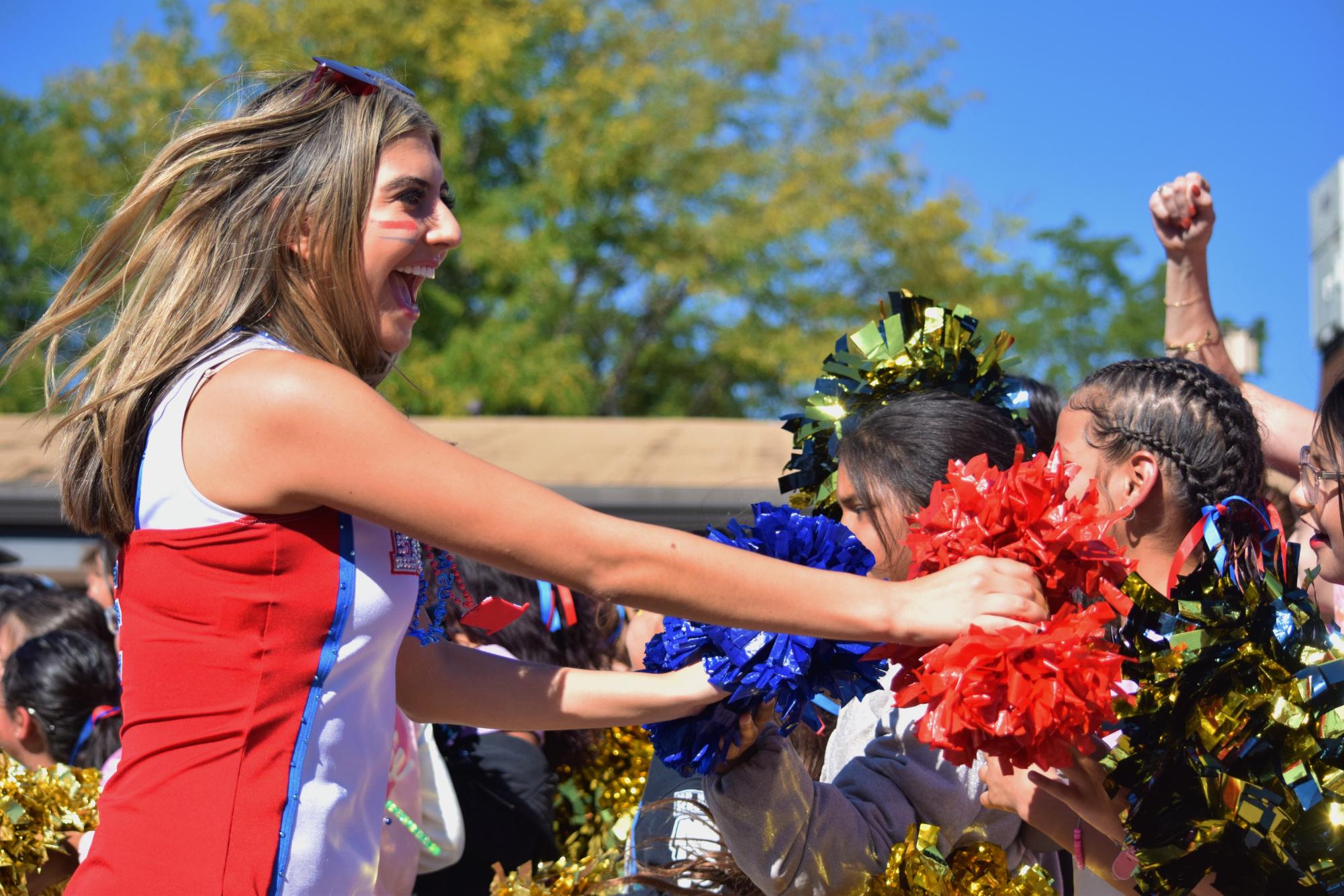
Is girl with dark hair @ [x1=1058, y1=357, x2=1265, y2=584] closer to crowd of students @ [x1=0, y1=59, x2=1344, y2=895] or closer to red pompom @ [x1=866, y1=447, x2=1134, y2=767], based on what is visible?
crowd of students @ [x1=0, y1=59, x2=1344, y2=895]

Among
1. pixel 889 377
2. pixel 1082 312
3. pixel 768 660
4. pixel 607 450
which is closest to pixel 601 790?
pixel 889 377

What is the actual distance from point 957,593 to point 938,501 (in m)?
0.22

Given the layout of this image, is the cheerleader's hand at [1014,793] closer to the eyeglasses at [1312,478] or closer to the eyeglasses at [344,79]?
the eyeglasses at [1312,478]

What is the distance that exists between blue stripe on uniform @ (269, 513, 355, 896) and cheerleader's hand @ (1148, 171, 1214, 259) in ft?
7.77

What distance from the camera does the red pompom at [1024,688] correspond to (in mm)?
1637

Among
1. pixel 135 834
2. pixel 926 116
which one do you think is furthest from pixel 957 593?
pixel 926 116

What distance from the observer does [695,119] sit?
16.6m

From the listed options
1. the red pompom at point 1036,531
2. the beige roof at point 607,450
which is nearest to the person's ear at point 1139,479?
the red pompom at point 1036,531

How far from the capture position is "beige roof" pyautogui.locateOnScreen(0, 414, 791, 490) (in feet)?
23.9

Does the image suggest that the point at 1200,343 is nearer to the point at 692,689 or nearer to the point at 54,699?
the point at 692,689

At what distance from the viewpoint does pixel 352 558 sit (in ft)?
5.36

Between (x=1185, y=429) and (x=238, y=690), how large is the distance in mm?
1817

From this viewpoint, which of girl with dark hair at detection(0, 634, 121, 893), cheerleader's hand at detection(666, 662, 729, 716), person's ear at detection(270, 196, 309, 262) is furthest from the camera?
girl with dark hair at detection(0, 634, 121, 893)

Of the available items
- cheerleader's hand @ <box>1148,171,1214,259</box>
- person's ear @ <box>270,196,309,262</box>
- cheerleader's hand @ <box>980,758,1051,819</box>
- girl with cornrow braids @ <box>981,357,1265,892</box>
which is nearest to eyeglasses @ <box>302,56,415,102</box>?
person's ear @ <box>270,196,309,262</box>
